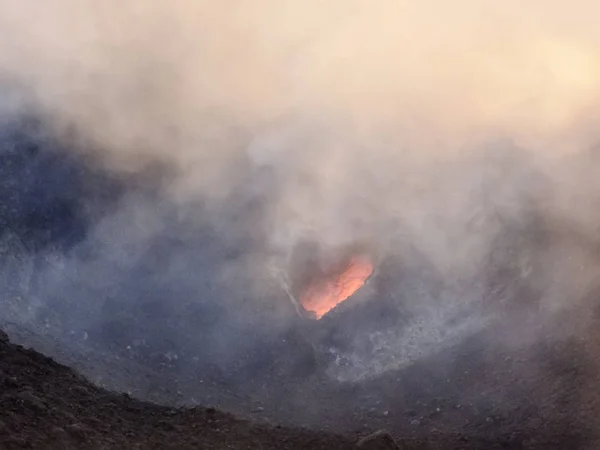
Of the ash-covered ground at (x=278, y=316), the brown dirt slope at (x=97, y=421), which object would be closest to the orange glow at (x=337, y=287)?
the ash-covered ground at (x=278, y=316)

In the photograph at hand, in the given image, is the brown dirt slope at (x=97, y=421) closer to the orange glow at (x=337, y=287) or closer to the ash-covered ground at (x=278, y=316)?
the ash-covered ground at (x=278, y=316)

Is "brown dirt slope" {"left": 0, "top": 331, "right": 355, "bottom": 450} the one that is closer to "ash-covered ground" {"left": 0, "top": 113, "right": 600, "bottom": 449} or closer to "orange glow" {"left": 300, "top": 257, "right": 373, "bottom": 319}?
"ash-covered ground" {"left": 0, "top": 113, "right": 600, "bottom": 449}

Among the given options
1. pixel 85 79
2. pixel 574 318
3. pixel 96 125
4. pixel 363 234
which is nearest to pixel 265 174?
pixel 363 234

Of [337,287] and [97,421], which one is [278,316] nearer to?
[337,287]

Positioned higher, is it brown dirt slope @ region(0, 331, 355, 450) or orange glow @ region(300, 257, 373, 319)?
orange glow @ region(300, 257, 373, 319)

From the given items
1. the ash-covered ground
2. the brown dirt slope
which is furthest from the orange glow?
the brown dirt slope

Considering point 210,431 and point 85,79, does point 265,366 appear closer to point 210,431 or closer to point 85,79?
point 210,431
